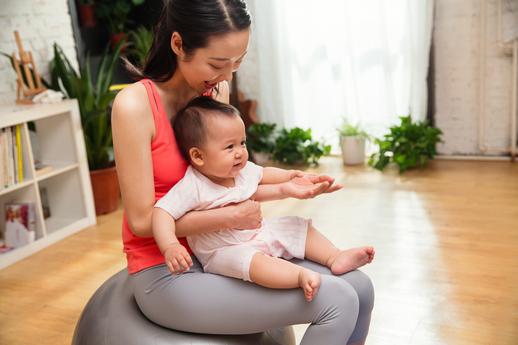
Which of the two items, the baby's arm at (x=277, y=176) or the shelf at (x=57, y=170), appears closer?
the baby's arm at (x=277, y=176)

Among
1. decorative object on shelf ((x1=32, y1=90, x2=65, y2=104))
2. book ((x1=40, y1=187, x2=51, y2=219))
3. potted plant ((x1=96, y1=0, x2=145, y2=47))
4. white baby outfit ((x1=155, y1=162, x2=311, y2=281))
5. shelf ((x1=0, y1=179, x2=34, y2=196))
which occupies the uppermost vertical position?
potted plant ((x1=96, y1=0, x2=145, y2=47))

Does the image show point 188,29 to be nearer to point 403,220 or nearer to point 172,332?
point 172,332

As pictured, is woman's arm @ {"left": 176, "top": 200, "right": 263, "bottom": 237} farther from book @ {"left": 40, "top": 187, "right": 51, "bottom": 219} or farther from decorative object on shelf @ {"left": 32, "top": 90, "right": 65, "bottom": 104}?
book @ {"left": 40, "top": 187, "right": 51, "bottom": 219}

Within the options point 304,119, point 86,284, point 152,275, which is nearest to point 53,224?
point 86,284

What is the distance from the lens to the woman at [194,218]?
1.32m

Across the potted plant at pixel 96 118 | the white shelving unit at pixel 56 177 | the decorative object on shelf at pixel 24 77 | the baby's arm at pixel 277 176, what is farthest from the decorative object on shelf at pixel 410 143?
the baby's arm at pixel 277 176

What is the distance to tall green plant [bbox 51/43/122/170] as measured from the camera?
3.41 metres

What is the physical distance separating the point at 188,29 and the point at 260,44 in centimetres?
308

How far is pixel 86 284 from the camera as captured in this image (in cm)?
264

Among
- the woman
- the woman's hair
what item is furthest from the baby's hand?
the woman's hair

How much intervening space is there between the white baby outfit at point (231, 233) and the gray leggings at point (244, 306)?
0.16ft

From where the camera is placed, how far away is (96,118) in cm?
346

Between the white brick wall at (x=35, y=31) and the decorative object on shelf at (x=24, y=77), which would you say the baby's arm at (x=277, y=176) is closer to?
the decorative object on shelf at (x=24, y=77)

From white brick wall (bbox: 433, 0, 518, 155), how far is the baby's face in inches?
112
